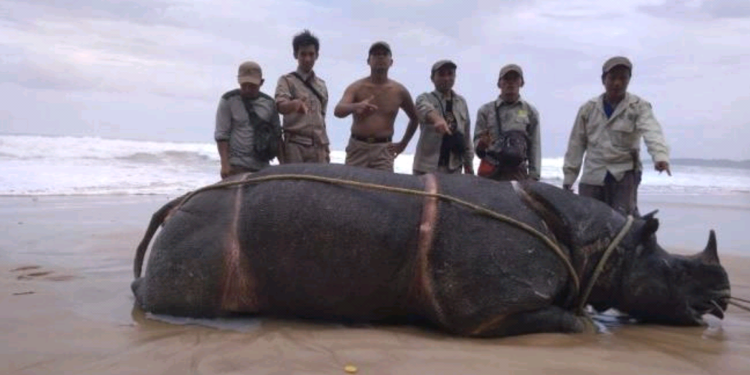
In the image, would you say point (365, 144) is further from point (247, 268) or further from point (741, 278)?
point (741, 278)

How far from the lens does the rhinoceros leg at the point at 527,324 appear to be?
4184mm

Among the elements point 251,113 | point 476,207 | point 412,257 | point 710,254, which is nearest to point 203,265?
point 412,257

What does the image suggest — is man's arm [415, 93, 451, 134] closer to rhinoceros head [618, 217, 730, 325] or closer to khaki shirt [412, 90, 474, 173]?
khaki shirt [412, 90, 474, 173]

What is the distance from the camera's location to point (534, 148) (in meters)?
7.07

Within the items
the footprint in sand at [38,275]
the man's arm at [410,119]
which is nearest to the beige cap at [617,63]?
the man's arm at [410,119]

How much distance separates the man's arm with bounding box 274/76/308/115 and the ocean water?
8.21 metres

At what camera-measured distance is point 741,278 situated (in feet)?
22.2

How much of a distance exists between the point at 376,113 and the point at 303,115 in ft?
2.24

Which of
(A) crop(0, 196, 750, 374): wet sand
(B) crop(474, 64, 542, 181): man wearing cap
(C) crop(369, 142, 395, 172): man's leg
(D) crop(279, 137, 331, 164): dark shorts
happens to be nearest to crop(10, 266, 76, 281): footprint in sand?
(A) crop(0, 196, 750, 374): wet sand

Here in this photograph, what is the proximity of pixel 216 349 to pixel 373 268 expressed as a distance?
3.14 ft

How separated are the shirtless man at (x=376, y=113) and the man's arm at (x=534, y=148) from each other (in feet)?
3.56

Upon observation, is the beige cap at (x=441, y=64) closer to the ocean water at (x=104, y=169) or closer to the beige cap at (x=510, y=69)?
the beige cap at (x=510, y=69)

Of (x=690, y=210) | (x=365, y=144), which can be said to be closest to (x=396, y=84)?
(x=365, y=144)

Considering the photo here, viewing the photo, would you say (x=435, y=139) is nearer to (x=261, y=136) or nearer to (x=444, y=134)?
(x=444, y=134)
